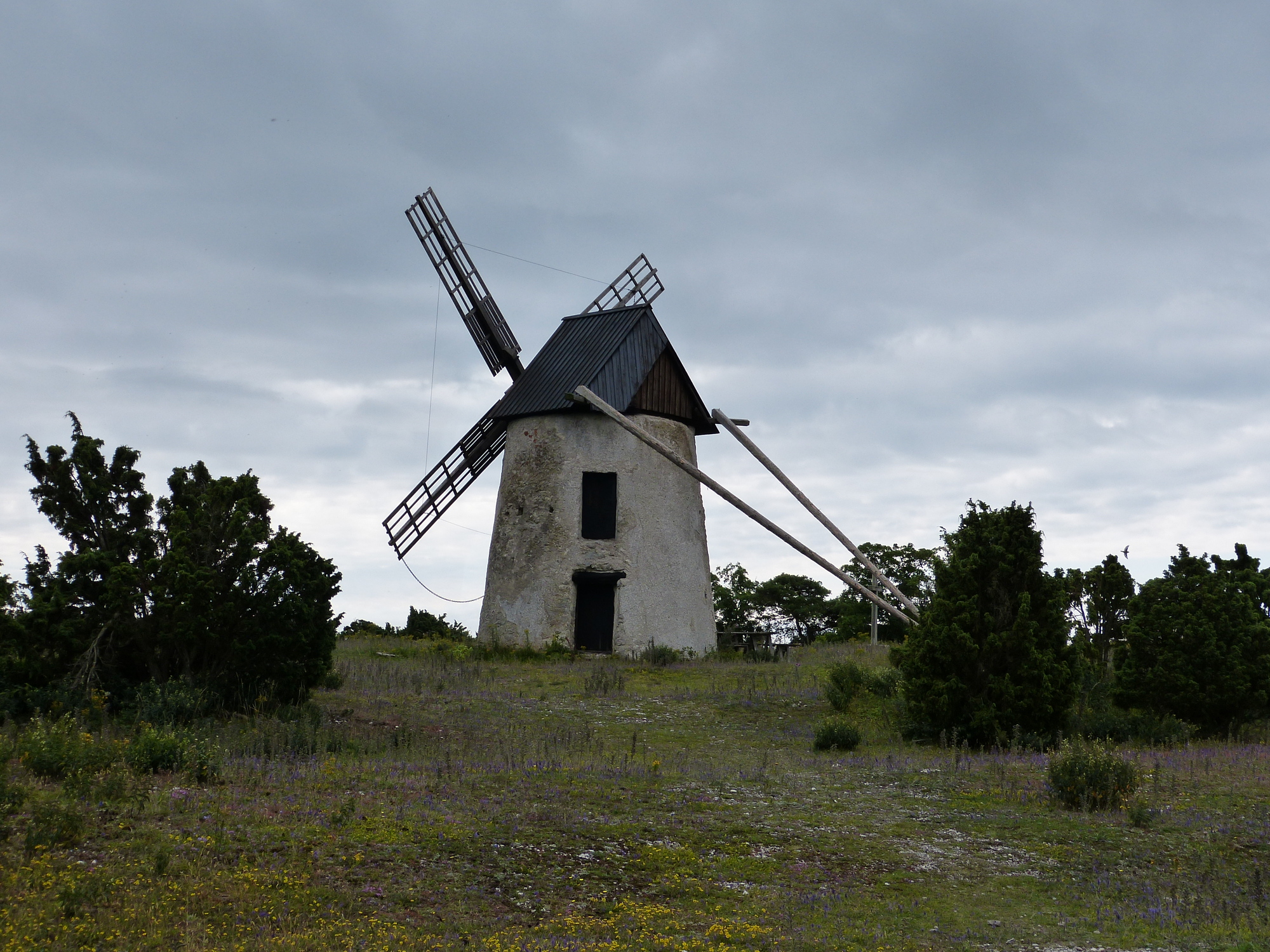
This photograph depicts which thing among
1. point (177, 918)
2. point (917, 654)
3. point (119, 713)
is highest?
point (917, 654)

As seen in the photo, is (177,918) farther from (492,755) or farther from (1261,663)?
(1261,663)

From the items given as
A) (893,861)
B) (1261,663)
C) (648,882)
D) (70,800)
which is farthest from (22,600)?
(1261,663)

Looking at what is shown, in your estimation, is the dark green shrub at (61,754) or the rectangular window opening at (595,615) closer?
the dark green shrub at (61,754)

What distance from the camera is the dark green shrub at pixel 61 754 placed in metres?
10.6

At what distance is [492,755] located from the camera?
46.4 feet

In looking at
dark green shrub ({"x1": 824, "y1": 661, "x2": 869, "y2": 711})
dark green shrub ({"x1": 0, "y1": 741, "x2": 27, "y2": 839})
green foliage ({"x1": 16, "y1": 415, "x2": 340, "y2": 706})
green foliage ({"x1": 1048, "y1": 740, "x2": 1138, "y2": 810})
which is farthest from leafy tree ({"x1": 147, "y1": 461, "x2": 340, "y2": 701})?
green foliage ({"x1": 1048, "y1": 740, "x2": 1138, "y2": 810})

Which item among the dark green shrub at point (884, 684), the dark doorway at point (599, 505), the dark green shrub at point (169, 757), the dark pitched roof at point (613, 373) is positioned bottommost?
the dark green shrub at point (169, 757)

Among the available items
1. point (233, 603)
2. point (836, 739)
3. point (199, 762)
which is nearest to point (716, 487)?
point (836, 739)

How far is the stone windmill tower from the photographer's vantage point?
27.2 metres

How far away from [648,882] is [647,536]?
61.3 feet

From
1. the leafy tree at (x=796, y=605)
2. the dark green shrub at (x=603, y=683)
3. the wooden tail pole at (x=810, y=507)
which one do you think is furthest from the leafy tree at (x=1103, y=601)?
the leafy tree at (x=796, y=605)

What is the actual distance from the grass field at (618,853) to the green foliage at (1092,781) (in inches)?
12.2

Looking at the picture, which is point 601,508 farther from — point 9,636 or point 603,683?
point 9,636

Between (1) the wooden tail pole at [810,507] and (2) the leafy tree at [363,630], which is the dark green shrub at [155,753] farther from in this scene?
(2) the leafy tree at [363,630]
